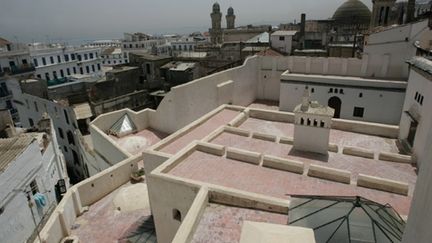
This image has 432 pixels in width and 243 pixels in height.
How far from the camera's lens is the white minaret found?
12078 millimetres

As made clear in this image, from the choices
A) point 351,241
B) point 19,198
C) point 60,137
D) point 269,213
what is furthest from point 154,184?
point 60,137

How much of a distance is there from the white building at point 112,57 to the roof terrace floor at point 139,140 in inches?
2176

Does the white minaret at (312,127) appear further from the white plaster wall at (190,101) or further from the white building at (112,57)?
the white building at (112,57)

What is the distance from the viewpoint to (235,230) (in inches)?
307

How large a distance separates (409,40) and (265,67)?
1180 centimetres

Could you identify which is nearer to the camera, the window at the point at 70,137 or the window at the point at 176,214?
the window at the point at 176,214

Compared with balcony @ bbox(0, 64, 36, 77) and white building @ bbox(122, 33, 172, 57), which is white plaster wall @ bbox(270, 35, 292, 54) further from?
white building @ bbox(122, 33, 172, 57)

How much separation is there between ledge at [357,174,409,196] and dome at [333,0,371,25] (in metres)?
44.8

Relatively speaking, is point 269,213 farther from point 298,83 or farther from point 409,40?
point 409,40

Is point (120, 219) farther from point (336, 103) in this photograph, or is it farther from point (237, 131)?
point (336, 103)

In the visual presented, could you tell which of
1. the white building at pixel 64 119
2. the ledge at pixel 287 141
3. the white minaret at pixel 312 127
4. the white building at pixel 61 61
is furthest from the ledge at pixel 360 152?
the white building at pixel 61 61

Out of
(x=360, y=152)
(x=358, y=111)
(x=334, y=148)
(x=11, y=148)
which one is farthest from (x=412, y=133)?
(x=11, y=148)

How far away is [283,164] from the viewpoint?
35.1 ft

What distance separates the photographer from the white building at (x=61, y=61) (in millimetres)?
46750
